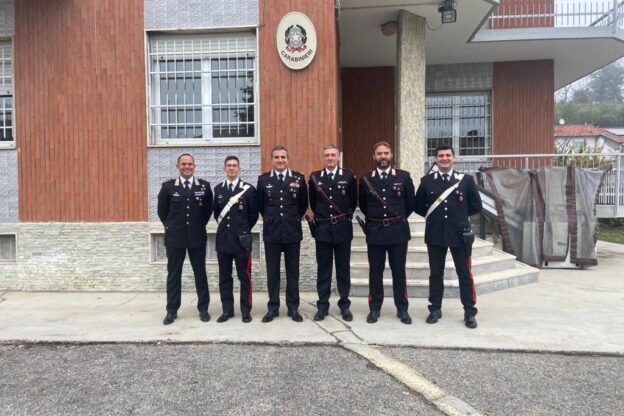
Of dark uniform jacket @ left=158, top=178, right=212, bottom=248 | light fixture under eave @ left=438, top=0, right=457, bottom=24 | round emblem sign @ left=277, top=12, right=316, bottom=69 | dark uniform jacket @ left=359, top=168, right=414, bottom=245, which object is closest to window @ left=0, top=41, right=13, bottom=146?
dark uniform jacket @ left=158, top=178, right=212, bottom=248

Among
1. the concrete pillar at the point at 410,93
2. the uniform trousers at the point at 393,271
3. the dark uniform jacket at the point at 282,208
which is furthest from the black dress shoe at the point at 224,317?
the concrete pillar at the point at 410,93

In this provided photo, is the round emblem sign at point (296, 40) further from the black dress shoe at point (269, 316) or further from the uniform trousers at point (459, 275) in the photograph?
the black dress shoe at point (269, 316)

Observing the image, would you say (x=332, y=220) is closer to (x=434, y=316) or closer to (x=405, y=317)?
(x=405, y=317)

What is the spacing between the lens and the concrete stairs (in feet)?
20.1

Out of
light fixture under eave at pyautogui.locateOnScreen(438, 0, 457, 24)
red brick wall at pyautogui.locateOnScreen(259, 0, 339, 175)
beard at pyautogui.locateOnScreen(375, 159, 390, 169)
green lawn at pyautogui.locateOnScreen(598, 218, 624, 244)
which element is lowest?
green lawn at pyautogui.locateOnScreen(598, 218, 624, 244)

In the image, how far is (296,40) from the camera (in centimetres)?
629

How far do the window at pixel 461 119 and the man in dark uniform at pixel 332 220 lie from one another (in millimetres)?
6523

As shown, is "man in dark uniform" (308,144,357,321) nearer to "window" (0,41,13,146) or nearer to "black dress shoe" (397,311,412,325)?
"black dress shoe" (397,311,412,325)

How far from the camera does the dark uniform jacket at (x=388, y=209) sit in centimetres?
488

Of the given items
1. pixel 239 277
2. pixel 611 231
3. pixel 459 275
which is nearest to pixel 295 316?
pixel 239 277

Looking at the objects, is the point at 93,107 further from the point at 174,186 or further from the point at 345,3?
the point at 345,3

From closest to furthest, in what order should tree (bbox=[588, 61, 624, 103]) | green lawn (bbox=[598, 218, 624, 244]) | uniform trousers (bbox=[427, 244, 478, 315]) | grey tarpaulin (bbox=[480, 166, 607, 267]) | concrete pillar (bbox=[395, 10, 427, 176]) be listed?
uniform trousers (bbox=[427, 244, 478, 315])
concrete pillar (bbox=[395, 10, 427, 176])
grey tarpaulin (bbox=[480, 166, 607, 267])
green lawn (bbox=[598, 218, 624, 244])
tree (bbox=[588, 61, 624, 103])

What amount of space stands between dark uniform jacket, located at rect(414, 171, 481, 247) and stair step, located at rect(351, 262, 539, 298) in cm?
131

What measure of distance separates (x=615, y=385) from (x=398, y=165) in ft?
16.8
